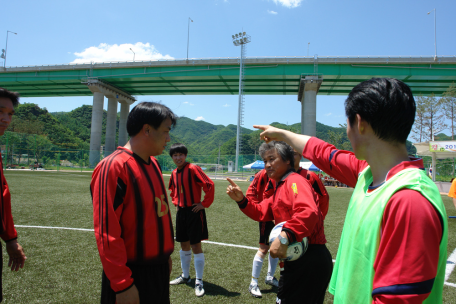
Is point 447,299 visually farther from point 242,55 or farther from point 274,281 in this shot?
point 242,55

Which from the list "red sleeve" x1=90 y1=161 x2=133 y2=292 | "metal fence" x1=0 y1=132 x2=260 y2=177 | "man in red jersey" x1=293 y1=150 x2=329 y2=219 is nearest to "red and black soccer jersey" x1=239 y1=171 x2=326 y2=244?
"red sleeve" x1=90 y1=161 x2=133 y2=292

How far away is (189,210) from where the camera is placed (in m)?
4.48

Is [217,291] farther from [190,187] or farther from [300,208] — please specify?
[300,208]

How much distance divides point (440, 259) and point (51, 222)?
8.23m

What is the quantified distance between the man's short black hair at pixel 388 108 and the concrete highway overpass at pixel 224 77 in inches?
1309

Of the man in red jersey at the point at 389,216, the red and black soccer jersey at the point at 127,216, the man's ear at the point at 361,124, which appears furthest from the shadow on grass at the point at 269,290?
the man's ear at the point at 361,124

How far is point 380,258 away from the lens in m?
0.99

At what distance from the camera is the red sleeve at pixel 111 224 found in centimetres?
174

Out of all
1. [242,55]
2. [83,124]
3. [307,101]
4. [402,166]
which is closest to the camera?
[402,166]

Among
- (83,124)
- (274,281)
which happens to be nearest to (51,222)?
(274,281)

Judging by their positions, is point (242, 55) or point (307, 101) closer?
point (307, 101)

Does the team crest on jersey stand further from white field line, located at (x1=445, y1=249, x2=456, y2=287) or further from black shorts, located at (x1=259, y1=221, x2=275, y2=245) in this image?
white field line, located at (x1=445, y1=249, x2=456, y2=287)

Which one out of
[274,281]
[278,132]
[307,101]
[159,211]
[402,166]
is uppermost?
[307,101]

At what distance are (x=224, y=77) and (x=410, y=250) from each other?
3624cm
